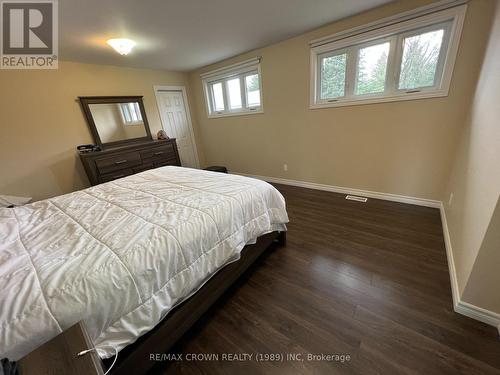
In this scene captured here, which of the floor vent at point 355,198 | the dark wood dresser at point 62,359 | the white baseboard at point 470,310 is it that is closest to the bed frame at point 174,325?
the dark wood dresser at point 62,359

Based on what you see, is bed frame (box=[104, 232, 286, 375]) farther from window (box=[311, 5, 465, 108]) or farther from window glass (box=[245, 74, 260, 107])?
window glass (box=[245, 74, 260, 107])

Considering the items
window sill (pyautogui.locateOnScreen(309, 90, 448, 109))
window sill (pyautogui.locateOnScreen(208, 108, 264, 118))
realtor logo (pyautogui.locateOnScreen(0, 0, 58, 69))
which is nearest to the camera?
realtor logo (pyautogui.locateOnScreen(0, 0, 58, 69))

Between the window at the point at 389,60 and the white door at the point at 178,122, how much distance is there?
2905 mm

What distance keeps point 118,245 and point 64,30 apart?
2.50m

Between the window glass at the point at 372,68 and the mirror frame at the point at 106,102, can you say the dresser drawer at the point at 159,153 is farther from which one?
the window glass at the point at 372,68

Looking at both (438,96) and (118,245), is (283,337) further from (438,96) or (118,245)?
(438,96)

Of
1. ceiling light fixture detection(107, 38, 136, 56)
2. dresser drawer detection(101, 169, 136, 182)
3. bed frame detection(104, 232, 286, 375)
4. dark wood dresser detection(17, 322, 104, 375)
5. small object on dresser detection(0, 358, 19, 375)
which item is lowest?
bed frame detection(104, 232, 286, 375)

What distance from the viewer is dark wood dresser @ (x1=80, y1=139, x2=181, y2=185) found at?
3.05 m

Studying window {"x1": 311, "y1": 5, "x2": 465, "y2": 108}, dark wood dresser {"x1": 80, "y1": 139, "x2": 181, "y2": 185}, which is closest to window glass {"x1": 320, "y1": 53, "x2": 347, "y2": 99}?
window {"x1": 311, "y1": 5, "x2": 465, "y2": 108}

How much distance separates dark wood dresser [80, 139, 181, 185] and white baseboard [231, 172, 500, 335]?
6.35 feet

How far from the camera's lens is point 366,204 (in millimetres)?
2740

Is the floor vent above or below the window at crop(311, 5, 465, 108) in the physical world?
below

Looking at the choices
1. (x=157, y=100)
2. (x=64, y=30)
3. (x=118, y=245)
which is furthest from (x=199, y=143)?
(x=118, y=245)

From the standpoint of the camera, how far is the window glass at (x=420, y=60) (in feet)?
7.11
